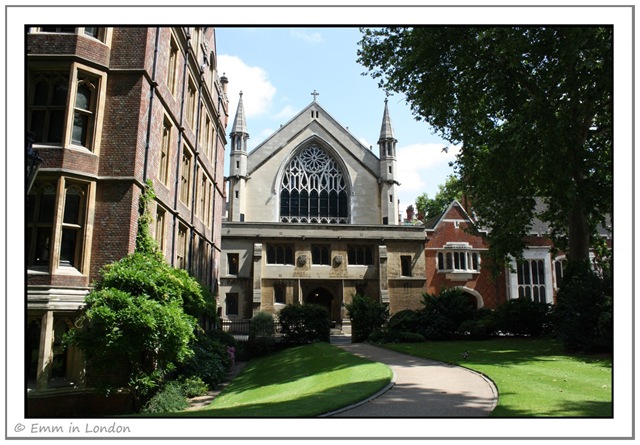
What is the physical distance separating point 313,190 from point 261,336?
21.0 m

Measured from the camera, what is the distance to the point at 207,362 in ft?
49.0

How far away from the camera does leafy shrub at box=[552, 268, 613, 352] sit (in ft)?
46.4

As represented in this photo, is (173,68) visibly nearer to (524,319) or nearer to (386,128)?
(524,319)

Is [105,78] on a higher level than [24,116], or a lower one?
higher

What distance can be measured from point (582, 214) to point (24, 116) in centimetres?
1833

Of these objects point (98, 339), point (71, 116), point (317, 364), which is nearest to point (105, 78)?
point (71, 116)

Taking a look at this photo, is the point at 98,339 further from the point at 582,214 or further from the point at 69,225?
the point at 582,214

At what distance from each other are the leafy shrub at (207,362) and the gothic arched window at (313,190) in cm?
2345

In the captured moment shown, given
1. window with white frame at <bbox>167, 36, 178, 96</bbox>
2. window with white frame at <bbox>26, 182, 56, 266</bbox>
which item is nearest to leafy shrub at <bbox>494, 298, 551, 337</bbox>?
window with white frame at <bbox>167, 36, 178, 96</bbox>

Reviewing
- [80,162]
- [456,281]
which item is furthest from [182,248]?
[456,281]

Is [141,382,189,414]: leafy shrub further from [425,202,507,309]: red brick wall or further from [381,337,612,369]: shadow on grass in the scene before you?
[425,202,507,309]: red brick wall

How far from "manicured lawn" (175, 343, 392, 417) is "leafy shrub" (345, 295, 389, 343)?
4.36 meters
